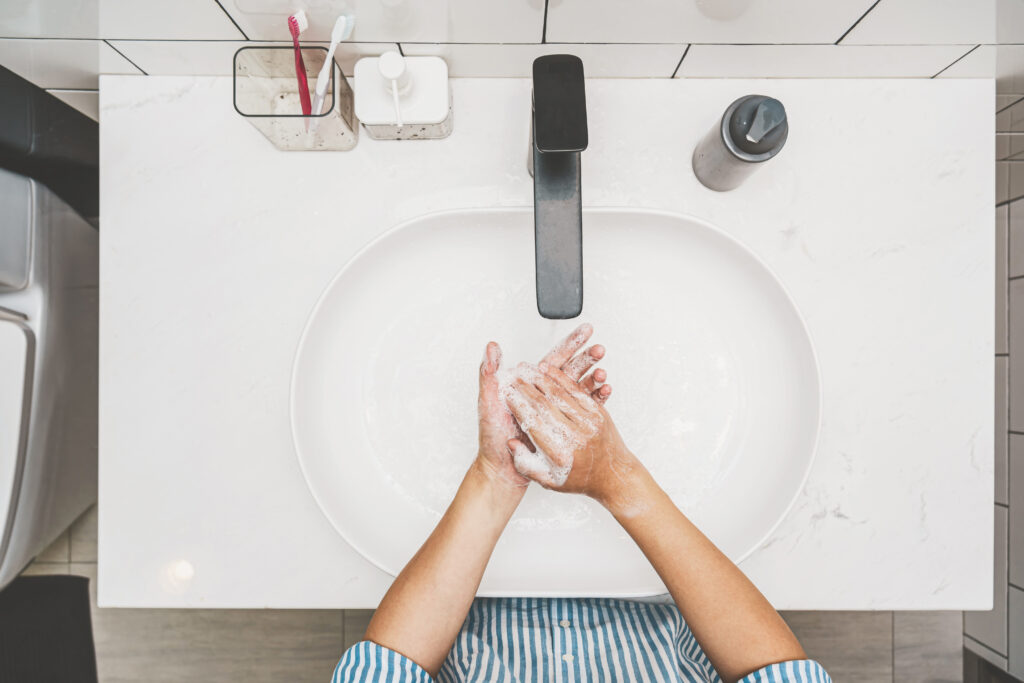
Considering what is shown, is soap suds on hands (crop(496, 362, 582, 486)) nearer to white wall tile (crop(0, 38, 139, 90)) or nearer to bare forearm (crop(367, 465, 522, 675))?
bare forearm (crop(367, 465, 522, 675))

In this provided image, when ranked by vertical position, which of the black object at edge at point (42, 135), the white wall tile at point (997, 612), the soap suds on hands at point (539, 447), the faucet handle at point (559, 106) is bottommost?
the white wall tile at point (997, 612)

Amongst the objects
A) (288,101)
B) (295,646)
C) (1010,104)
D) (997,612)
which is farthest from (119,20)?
(997,612)

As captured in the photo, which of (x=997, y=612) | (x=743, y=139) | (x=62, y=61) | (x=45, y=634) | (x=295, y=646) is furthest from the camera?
(x=295, y=646)

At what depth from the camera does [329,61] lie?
548mm

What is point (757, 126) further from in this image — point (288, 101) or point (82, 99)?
point (82, 99)

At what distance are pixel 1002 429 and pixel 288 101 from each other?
134 cm

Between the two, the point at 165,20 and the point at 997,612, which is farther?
the point at 997,612

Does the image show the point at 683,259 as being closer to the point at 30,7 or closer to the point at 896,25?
the point at 896,25

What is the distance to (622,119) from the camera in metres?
0.66

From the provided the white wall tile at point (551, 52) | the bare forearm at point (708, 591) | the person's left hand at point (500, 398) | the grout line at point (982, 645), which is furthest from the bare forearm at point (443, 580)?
the grout line at point (982, 645)

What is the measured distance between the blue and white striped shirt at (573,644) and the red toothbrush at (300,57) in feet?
2.14

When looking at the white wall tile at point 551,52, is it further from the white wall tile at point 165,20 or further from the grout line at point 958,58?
the grout line at point 958,58

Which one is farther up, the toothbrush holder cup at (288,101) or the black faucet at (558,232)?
the toothbrush holder cup at (288,101)

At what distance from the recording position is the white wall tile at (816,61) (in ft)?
1.99
